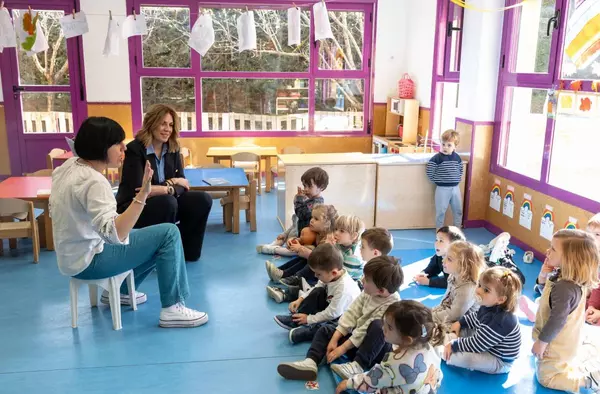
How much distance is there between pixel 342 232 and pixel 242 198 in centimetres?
209

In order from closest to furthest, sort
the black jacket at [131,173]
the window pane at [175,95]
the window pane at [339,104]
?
the black jacket at [131,173] → the window pane at [175,95] → the window pane at [339,104]

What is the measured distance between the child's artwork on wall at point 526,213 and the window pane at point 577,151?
12.6 inches

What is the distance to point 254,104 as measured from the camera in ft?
26.3

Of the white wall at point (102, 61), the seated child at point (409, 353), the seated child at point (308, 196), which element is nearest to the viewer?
the seated child at point (409, 353)

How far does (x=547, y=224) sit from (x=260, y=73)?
15.0 ft

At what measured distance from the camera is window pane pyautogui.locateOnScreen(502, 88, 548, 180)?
484 cm

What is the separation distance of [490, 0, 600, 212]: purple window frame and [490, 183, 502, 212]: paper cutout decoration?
0.14 meters

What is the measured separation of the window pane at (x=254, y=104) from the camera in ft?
25.8

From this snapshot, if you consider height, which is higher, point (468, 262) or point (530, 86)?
point (530, 86)

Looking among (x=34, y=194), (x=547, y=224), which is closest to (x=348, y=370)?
(x=547, y=224)

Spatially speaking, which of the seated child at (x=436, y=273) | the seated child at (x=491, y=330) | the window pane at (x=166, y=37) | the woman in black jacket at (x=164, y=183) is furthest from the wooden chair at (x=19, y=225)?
the window pane at (x=166, y=37)

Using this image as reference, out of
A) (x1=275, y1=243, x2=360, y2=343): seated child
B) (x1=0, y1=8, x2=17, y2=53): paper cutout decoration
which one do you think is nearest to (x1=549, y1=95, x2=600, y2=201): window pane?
(x1=275, y1=243, x2=360, y2=343): seated child

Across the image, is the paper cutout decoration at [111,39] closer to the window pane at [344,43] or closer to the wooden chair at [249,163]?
the wooden chair at [249,163]

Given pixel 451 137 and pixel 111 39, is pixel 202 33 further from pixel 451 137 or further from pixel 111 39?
pixel 451 137
